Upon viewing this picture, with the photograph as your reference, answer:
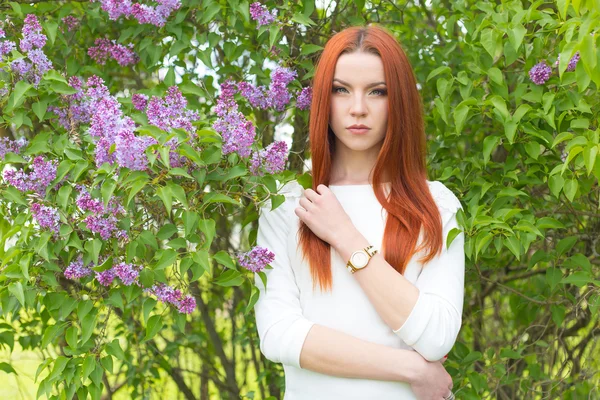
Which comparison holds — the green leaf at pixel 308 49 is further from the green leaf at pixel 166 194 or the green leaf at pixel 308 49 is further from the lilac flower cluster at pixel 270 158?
the green leaf at pixel 166 194

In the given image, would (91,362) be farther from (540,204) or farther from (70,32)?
(540,204)

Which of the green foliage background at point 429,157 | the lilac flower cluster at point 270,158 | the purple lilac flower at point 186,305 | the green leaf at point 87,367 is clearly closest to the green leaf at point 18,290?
the green foliage background at point 429,157

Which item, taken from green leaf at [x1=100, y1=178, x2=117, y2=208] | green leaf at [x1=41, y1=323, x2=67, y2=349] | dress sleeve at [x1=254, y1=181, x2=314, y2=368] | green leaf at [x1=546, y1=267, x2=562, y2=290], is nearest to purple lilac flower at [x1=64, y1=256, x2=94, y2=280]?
green leaf at [x1=41, y1=323, x2=67, y2=349]

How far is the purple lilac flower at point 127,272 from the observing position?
5.33ft

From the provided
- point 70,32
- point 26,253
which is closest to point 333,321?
point 26,253

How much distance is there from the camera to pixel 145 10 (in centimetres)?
192

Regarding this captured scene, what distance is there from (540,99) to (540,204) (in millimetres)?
377

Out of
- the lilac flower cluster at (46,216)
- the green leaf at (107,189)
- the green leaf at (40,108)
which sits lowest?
the lilac flower cluster at (46,216)

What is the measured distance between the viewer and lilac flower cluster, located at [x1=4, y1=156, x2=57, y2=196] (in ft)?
5.49

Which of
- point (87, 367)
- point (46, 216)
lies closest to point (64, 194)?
point (46, 216)

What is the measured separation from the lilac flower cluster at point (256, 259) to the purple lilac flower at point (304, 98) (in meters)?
0.51

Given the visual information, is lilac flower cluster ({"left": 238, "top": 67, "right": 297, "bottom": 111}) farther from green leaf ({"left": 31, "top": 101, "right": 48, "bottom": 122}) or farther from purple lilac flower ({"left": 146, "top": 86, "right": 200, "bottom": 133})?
green leaf ({"left": 31, "top": 101, "right": 48, "bottom": 122})

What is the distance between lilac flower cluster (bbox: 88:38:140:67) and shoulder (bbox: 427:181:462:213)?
0.93 m

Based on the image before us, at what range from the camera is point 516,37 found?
179cm
